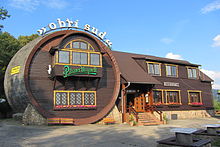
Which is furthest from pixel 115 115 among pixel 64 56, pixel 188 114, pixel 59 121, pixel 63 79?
pixel 188 114

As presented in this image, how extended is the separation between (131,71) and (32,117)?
9.75 metres

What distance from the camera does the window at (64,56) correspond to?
1608cm

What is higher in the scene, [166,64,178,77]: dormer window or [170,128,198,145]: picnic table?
[166,64,178,77]: dormer window

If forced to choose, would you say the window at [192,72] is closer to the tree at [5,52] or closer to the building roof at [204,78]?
the building roof at [204,78]

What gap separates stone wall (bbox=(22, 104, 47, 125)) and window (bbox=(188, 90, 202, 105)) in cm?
1679

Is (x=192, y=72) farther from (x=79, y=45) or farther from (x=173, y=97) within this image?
(x=79, y=45)

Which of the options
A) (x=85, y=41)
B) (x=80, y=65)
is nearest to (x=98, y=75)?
(x=80, y=65)

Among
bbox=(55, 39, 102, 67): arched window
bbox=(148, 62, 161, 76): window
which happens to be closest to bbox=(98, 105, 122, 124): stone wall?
bbox=(55, 39, 102, 67): arched window

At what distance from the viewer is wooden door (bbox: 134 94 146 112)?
20141 millimetres

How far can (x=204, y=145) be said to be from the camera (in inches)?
298

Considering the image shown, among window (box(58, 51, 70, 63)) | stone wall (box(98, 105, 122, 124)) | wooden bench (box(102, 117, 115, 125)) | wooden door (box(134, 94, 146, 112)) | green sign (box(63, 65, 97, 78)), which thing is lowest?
wooden bench (box(102, 117, 115, 125))

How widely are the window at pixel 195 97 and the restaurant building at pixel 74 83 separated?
4836mm

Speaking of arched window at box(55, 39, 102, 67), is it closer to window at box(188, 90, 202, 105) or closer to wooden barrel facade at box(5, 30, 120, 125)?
wooden barrel facade at box(5, 30, 120, 125)

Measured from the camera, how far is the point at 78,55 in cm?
1686
